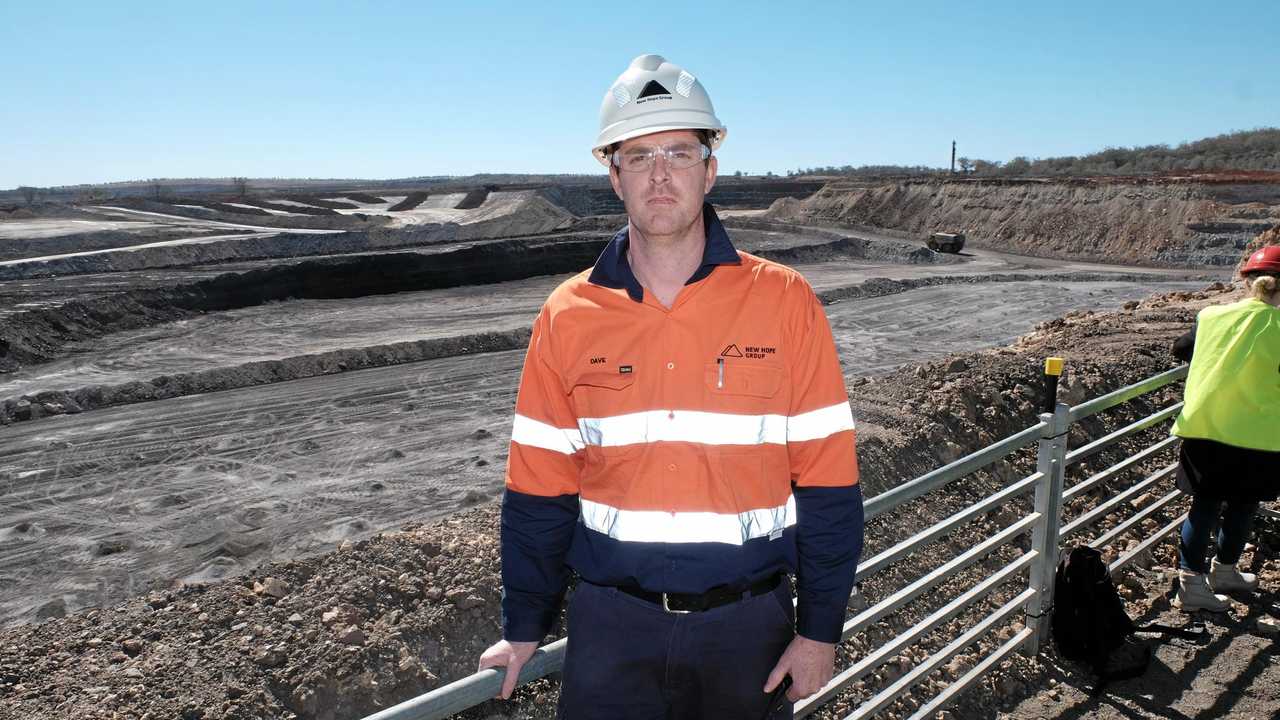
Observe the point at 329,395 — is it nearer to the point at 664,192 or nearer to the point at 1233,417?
the point at 1233,417

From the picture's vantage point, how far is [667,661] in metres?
2.30

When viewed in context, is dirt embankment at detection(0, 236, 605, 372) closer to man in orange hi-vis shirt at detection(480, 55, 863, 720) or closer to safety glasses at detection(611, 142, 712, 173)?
man in orange hi-vis shirt at detection(480, 55, 863, 720)

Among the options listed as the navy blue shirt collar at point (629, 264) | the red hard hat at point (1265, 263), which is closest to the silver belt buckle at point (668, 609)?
the navy blue shirt collar at point (629, 264)

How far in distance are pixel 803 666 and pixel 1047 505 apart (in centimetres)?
298

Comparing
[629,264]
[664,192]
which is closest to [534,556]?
[629,264]

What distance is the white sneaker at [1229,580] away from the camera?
5.56 meters

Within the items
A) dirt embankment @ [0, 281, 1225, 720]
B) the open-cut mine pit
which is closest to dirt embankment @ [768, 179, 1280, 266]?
the open-cut mine pit

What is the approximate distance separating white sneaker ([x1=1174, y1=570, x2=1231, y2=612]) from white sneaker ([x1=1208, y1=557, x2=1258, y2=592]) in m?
0.12

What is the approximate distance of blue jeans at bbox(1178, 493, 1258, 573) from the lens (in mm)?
5293

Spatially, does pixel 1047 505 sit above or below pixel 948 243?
below

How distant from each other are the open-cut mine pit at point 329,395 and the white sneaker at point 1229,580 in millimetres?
2389

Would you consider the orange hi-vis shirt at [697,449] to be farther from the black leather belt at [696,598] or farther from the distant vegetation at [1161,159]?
the distant vegetation at [1161,159]

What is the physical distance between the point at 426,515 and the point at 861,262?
28.7 m

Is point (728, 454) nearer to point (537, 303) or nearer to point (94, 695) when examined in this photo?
point (94, 695)
